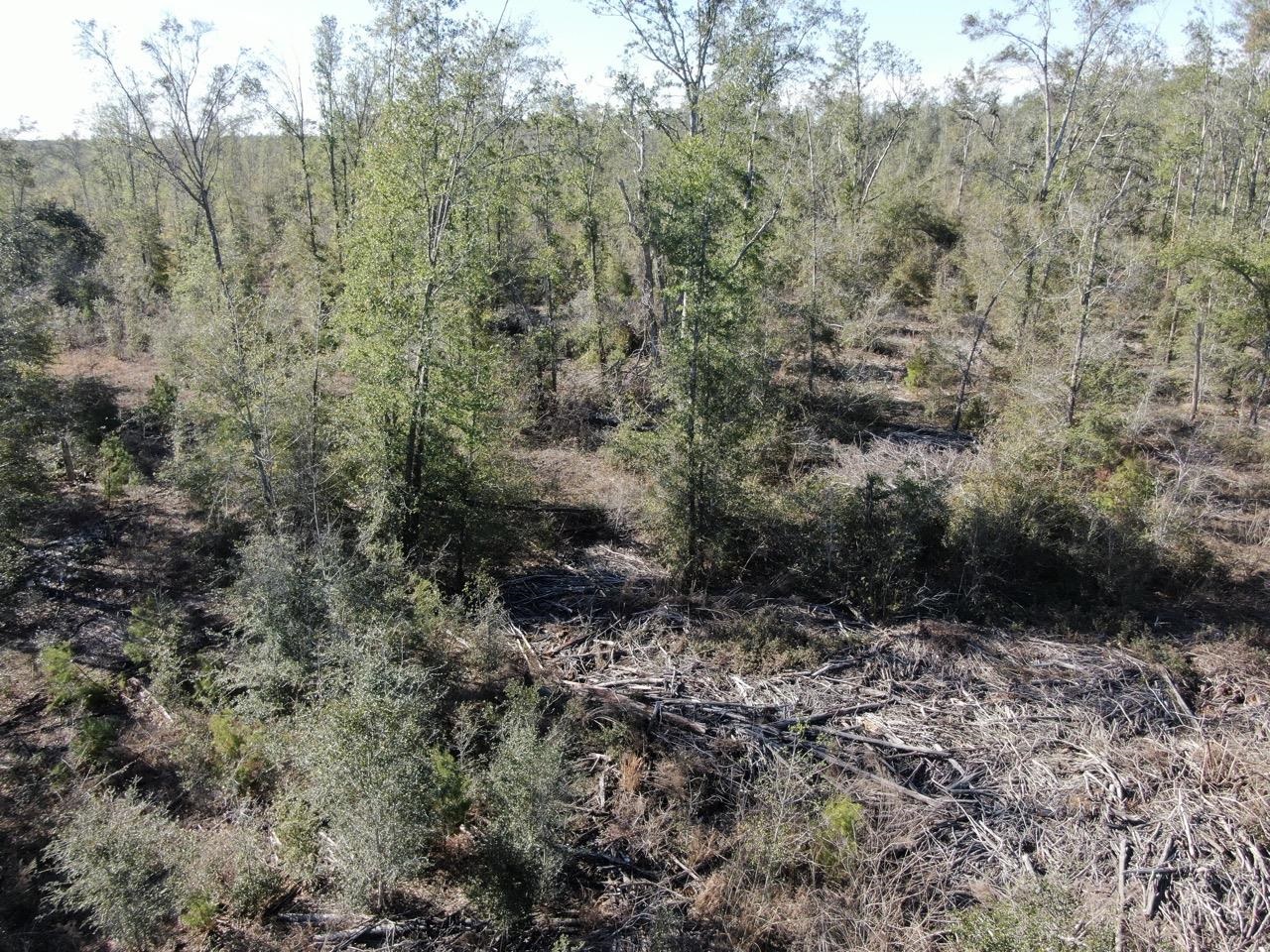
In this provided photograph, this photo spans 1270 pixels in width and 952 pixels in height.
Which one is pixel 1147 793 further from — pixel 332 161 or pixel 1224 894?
pixel 332 161

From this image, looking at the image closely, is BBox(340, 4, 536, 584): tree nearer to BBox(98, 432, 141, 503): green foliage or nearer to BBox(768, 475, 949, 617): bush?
BBox(768, 475, 949, 617): bush

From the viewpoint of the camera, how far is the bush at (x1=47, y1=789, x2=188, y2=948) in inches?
242

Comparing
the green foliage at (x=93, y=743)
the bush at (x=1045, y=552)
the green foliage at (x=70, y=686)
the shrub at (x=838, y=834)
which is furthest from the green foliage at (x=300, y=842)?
the bush at (x=1045, y=552)

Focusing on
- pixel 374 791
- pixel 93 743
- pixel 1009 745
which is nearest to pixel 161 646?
pixel 93 743

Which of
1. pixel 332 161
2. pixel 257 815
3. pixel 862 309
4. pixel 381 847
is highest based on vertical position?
pixel 332 161

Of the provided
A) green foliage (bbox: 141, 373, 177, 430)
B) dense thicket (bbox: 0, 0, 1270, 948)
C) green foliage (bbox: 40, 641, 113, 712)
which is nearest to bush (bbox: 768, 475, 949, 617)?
dense thicket (bbox: 0, 0, 1270, 948)

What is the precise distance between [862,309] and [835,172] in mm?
12937

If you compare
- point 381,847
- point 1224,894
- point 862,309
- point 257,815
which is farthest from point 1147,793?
point 862,309

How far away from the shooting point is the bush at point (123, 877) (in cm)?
615

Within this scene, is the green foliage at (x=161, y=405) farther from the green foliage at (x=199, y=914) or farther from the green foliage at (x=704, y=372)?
the green foliage at (x=199, y=914)

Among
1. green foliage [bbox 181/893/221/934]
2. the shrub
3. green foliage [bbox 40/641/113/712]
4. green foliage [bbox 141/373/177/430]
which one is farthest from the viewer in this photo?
green foliage [bbox 141/373/177/430]

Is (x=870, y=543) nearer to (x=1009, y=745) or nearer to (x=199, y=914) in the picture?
(x=1009, y=745)

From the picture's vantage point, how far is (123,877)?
621 centimetres

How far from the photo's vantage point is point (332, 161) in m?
22.8
